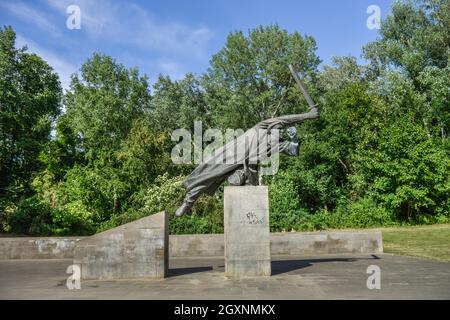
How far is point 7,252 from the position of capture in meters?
14.2

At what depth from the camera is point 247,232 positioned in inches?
374

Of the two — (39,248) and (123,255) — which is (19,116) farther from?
(123,255)

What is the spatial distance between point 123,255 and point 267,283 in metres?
3.55

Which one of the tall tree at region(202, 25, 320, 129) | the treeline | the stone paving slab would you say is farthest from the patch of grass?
the tall tree at region(202, 25, 320, 129)

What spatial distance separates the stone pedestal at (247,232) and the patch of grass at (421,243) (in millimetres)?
6355

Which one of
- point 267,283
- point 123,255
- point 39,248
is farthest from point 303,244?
point 39,248

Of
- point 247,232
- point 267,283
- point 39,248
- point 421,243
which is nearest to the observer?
point 267,283

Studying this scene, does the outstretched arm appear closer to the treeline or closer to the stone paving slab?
the stone paving slab

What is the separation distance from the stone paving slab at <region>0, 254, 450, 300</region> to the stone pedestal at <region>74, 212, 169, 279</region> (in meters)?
0.33

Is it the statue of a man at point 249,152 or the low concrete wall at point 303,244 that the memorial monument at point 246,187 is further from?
the low concrete wall at point 303,244

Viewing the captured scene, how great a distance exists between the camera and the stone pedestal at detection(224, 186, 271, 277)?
30.9 ft

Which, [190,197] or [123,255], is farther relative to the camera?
[190,197]

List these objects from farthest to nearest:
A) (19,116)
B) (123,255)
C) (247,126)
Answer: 1. (247,126)
2. (19,116)
3. (123,255)
